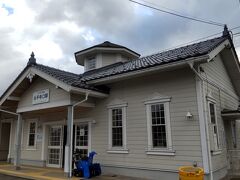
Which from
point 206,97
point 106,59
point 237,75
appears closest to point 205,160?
point 206,97

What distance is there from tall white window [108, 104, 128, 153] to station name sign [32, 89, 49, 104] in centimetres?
299

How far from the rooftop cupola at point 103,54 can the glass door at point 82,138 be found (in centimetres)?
489

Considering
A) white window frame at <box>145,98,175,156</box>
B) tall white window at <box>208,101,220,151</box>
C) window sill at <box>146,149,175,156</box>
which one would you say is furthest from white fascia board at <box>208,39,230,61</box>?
window sill at <box>146,149,175,156</box>

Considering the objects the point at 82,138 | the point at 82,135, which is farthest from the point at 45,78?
the point at 82,138

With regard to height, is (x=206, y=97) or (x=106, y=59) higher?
(x=106, y=59)

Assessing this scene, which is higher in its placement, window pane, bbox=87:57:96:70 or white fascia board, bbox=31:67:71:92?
window pane, bbox=87:57:96:70

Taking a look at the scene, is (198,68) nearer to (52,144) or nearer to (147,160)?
(147,160)

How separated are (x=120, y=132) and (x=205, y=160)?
12.0 ft

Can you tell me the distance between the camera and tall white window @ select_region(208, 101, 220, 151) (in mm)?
8578

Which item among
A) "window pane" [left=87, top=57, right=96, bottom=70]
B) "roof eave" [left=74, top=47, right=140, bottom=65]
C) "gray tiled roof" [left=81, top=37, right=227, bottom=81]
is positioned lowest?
"gray tiled roof" [left=81, top=37, right=227, bottom=81]

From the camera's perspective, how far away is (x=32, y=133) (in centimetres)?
1413

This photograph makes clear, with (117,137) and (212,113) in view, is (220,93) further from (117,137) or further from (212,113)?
(117,137)

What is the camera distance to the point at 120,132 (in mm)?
10047

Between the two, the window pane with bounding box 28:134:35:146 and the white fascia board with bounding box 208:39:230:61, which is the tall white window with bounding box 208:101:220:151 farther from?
the window pane with bounding box 28:134:35:146
